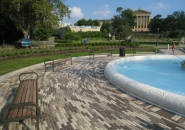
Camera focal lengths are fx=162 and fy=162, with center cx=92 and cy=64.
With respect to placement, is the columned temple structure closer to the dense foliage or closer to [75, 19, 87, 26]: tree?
the dense foliage

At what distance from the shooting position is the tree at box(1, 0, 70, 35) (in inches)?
934

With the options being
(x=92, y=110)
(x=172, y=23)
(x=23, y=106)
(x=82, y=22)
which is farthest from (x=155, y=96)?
(x=82, y=22)

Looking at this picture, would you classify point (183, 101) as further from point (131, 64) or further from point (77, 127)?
point (131, 64)

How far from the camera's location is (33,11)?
25016mm

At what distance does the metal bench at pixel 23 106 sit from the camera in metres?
3.27

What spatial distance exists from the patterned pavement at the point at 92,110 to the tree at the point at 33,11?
19544mm

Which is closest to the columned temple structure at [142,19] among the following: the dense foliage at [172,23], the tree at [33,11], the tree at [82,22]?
the dense foliage at [172,23]

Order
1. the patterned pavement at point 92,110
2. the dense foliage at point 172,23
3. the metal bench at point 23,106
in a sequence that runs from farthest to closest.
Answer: the dense foliage at point 172,23, the patterned pavement at point 92,110, the metal bench at point 23,106

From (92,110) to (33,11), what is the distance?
24178 mm

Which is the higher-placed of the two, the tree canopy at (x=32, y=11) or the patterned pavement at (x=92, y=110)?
Result: the tree canopy at (x=32, y=11)

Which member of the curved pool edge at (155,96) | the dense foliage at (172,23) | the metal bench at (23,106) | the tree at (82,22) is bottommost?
the curved pool edge at (155,96)

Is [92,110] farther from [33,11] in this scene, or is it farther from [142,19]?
[142,19]

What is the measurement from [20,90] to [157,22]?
8996 centimetres

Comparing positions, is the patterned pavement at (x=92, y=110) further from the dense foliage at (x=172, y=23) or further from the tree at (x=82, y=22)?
the tree at (x=82, y=22)
